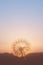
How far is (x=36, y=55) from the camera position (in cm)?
1394

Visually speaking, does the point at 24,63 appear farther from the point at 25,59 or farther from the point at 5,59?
the point at 5,59

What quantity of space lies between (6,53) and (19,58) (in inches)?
33.2

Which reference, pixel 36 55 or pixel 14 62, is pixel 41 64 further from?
pixel 14 62

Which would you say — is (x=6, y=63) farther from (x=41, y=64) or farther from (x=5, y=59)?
(x=41, y=64)

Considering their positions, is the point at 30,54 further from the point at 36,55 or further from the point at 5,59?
the point at 5,59

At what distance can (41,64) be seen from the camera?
1386 centimetres

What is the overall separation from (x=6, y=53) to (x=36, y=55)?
1769 mm

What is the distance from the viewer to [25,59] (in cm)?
1391

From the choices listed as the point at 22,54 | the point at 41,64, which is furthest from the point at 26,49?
the point at 41,64

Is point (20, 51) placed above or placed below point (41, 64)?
above

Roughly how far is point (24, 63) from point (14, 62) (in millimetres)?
848

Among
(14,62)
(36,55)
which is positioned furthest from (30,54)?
(14,62)

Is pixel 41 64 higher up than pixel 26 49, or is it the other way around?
pixel 26 49

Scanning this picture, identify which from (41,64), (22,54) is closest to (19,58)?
(22,54)
